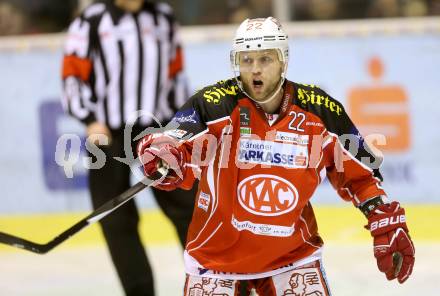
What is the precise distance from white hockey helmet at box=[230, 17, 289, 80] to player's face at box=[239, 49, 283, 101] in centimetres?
2

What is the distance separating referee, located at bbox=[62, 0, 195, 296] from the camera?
4191 mm

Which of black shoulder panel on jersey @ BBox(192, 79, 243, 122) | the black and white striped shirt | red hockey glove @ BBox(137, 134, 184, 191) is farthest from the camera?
the black and white striped shirt

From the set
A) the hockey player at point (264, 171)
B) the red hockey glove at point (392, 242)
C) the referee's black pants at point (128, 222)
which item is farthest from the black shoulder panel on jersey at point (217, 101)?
the referee's black pants at point (128, 222)

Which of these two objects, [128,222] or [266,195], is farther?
[128,222]

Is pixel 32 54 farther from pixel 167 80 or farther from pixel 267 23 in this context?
pixel 267 23

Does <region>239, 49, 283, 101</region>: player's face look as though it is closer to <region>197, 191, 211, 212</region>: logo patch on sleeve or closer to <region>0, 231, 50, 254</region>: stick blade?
<region>197, 191, 211, 212</region>: logo patch on sleeve

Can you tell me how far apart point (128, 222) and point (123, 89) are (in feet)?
2.22

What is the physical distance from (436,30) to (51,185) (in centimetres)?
279

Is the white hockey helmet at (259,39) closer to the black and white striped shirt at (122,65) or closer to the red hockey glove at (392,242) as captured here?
the red hockey glove at (392,242)

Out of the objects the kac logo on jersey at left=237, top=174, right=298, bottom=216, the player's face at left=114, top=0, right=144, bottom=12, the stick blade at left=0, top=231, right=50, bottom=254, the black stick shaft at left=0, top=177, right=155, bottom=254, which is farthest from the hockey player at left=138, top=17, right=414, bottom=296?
the player's face at left=114, top=0, right=144, bottom=12

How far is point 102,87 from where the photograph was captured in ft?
14.8

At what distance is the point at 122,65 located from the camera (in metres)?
4.54

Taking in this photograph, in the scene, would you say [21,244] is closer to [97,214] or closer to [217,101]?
[97,214]

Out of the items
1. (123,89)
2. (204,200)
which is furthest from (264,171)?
(123,89)
